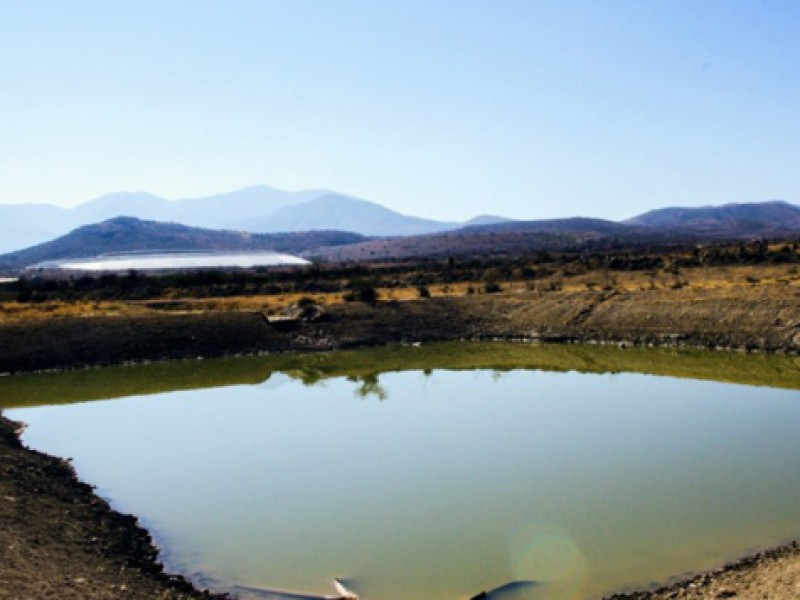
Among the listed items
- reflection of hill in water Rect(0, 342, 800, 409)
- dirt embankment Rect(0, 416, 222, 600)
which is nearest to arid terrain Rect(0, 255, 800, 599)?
reflection of hill in water Rect(0, 342, 800, 409)

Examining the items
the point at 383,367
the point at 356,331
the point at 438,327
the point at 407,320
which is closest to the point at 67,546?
the point at 383,367

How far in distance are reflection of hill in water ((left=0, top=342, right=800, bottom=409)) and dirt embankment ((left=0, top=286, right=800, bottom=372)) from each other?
113 cm

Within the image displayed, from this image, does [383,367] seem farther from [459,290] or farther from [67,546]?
[67,546]

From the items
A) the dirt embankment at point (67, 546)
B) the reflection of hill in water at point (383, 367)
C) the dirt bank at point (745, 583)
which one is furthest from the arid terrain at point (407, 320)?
the dirt bank at point (745, 583)

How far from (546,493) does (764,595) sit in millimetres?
5548

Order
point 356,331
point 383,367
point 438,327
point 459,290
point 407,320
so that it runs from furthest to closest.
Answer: point 459,290
point 407,320
point 438,327
point 356,331
point 383,367

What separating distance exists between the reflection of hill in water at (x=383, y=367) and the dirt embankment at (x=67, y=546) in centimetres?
1330

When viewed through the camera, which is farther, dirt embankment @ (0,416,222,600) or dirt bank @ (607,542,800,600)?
dirt embankment @ (0,416,222,600)

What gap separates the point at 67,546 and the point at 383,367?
21.6 meters

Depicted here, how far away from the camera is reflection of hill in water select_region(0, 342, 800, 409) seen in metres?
27.3

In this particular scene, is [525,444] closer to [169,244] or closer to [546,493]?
[546,493]

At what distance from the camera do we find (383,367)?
107ft

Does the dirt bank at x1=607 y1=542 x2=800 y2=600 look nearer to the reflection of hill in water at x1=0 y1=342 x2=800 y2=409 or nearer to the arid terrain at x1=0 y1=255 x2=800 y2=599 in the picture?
the arid terrain at x1=0 y1=255 x2=800 y2=599

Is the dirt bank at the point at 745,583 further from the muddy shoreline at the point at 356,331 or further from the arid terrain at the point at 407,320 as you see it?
the arid terrain at the point at 407,320
